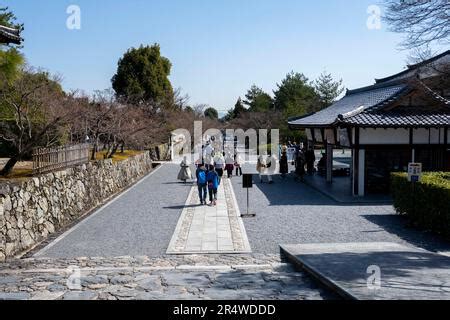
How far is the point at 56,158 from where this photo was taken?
13555 mm

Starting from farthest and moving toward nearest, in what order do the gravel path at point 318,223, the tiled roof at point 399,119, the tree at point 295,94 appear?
the tree at point 295,94 < the tiled roof at point 399,119 < the gravel path at point 318,223

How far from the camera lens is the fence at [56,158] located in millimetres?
12438

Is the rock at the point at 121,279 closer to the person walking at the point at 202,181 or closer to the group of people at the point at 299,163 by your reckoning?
the person walking at the point at 202,181

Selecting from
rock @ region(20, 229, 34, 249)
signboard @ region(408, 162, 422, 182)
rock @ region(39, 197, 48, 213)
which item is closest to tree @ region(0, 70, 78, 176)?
rock @ region(39, 197, 48, 213)

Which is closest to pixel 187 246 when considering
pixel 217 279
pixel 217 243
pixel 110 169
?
pixel 217 243

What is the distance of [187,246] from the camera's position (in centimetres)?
1027

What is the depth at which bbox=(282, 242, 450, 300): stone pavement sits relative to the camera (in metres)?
5.47

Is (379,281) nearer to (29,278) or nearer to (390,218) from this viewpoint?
(29,278)

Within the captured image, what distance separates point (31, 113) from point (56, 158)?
17.9ft

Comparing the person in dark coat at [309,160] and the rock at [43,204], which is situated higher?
the person in dark coat at [309,160]

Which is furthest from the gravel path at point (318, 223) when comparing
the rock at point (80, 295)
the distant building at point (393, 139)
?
the rock at point (80, 295)

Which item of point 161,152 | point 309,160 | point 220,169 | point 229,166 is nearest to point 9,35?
point 220,169

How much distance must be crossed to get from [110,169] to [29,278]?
12517mm

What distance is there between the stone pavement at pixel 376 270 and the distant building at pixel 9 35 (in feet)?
24.0
